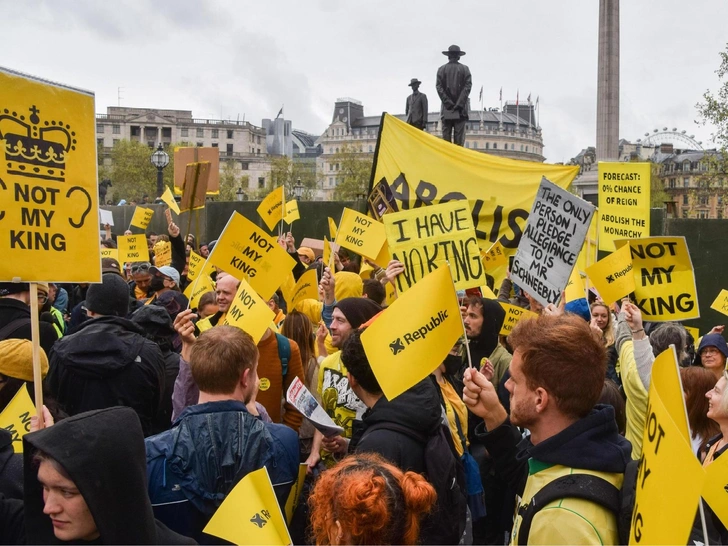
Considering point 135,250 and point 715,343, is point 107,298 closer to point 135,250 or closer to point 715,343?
point 715,343

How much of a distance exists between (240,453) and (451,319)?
3.57ft

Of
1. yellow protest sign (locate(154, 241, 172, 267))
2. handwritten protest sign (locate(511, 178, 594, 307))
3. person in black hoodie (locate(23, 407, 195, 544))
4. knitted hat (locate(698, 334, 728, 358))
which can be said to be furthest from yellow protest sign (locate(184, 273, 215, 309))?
yellow protest sign (locate(154, 241, 172, 267))

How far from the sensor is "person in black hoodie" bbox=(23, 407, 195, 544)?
240 cm

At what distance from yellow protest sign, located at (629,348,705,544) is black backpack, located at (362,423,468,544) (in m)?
1.28

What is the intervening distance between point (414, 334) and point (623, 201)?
484cm

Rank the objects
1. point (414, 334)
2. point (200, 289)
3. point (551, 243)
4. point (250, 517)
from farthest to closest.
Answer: point (200, 289)
point (551, 243)
point (414, 334)
point (250, 517)

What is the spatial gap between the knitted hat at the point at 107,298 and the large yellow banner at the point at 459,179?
218 inches

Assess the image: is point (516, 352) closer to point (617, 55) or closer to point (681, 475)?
point (681, 475)

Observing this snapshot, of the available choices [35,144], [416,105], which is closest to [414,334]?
[35,144]

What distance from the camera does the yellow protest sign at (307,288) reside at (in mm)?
7871

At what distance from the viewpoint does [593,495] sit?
2475mm

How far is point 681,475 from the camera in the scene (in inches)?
72.7

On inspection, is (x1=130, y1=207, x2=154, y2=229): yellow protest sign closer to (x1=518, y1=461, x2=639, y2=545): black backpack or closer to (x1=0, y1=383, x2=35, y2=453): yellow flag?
(x1=0, y1=383, x2=35, y2=453): yellow flag

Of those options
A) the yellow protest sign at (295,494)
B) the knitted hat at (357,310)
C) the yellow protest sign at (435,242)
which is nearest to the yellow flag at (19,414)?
the yellow protest sign at (295,494)
